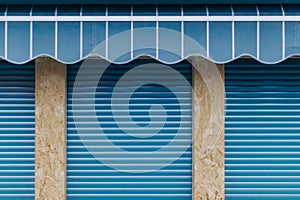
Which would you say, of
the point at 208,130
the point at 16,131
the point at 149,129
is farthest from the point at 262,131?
the point at 16,131

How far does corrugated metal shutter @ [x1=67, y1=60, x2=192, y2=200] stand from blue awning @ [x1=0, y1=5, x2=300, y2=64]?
2.62 feet

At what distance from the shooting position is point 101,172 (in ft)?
19.2

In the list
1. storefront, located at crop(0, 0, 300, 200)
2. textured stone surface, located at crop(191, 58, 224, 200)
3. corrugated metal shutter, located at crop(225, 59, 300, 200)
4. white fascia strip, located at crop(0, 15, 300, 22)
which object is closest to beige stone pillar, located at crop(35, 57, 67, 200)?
storefront, located at crop(0, 0, 300, 200)

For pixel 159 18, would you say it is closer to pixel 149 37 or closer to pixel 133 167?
pixel 149 37

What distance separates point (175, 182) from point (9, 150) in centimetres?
254

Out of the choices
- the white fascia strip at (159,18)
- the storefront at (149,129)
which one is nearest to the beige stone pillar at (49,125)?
the storefront at (149,129)

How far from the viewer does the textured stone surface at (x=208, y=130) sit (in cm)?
569

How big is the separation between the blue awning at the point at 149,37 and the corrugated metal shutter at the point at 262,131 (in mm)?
715

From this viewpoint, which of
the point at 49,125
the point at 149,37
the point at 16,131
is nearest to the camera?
the point at 149,37

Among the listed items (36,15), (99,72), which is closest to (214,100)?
(99,72)

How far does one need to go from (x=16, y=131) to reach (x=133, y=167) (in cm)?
183

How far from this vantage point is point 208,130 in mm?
5707

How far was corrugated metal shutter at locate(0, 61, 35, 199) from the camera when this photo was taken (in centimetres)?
579

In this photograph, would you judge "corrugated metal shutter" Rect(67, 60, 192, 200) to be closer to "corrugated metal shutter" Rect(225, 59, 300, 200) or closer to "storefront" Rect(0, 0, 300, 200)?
"storefront" Rect(0, 0, 300, 200)
